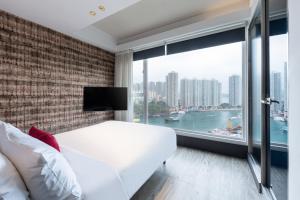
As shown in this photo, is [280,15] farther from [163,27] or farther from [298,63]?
[163,27]

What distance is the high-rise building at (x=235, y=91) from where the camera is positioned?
2.62 metres

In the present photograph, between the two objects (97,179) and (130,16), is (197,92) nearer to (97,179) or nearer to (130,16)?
(130,16)

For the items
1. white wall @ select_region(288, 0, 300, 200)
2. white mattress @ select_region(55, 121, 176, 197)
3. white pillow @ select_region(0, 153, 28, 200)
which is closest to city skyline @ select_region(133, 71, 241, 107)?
white mattress @ select_region(55, 121, 176, 197)

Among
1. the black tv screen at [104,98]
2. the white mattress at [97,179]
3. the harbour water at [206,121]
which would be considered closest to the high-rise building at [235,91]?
the harbour water at [206,121]

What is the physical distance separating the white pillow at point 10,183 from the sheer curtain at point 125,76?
9.67 feet

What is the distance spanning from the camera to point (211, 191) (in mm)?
1666

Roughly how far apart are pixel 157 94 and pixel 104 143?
2245 millimetres

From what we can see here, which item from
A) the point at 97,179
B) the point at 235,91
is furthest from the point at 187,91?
the point at 97,179

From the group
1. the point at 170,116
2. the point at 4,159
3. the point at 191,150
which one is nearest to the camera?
the point at 4,159

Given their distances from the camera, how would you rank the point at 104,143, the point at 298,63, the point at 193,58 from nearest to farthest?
the point at 298,63
the point at 104,143
the point at 193,58

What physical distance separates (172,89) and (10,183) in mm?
3070

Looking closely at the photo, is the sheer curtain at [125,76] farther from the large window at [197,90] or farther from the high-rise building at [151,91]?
the high-rise building at [151,91]

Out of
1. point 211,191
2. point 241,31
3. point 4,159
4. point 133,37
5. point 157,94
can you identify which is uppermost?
point 133,37

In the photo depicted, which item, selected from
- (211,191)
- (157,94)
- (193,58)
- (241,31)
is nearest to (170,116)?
(157,94)
